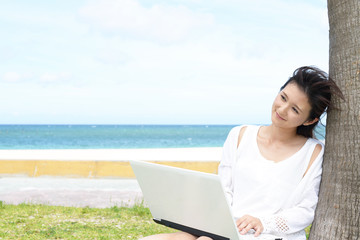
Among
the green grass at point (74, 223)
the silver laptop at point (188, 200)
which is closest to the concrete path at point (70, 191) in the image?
the green grass at point (74, 223)

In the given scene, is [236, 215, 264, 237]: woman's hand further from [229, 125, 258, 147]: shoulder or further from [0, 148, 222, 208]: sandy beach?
[0, 148, 222, 208]: sandy beach

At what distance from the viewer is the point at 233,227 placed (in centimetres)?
227

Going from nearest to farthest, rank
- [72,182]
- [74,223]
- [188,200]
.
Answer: [188,200]
[74,223]
[72,182]

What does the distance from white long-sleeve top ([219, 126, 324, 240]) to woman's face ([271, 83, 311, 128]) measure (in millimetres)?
198

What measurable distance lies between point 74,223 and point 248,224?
3261 millimetres

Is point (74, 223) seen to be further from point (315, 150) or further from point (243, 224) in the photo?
point (315, 150)

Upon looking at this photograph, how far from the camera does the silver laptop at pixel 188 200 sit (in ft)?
7.22

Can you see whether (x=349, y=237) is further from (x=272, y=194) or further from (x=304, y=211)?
(x=272, y=194)

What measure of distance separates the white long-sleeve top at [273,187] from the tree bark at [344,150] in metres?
0.10

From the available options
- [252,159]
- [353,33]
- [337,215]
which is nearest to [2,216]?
[252,159]

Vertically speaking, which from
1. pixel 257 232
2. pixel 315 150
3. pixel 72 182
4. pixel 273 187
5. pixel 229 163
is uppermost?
pixel 315 150

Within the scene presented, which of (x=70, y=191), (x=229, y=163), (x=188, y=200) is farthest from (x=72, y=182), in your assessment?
(x=188, y=200)

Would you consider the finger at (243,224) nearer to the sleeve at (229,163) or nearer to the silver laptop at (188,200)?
the silver laptop at (188,200)

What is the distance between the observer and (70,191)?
732cm
